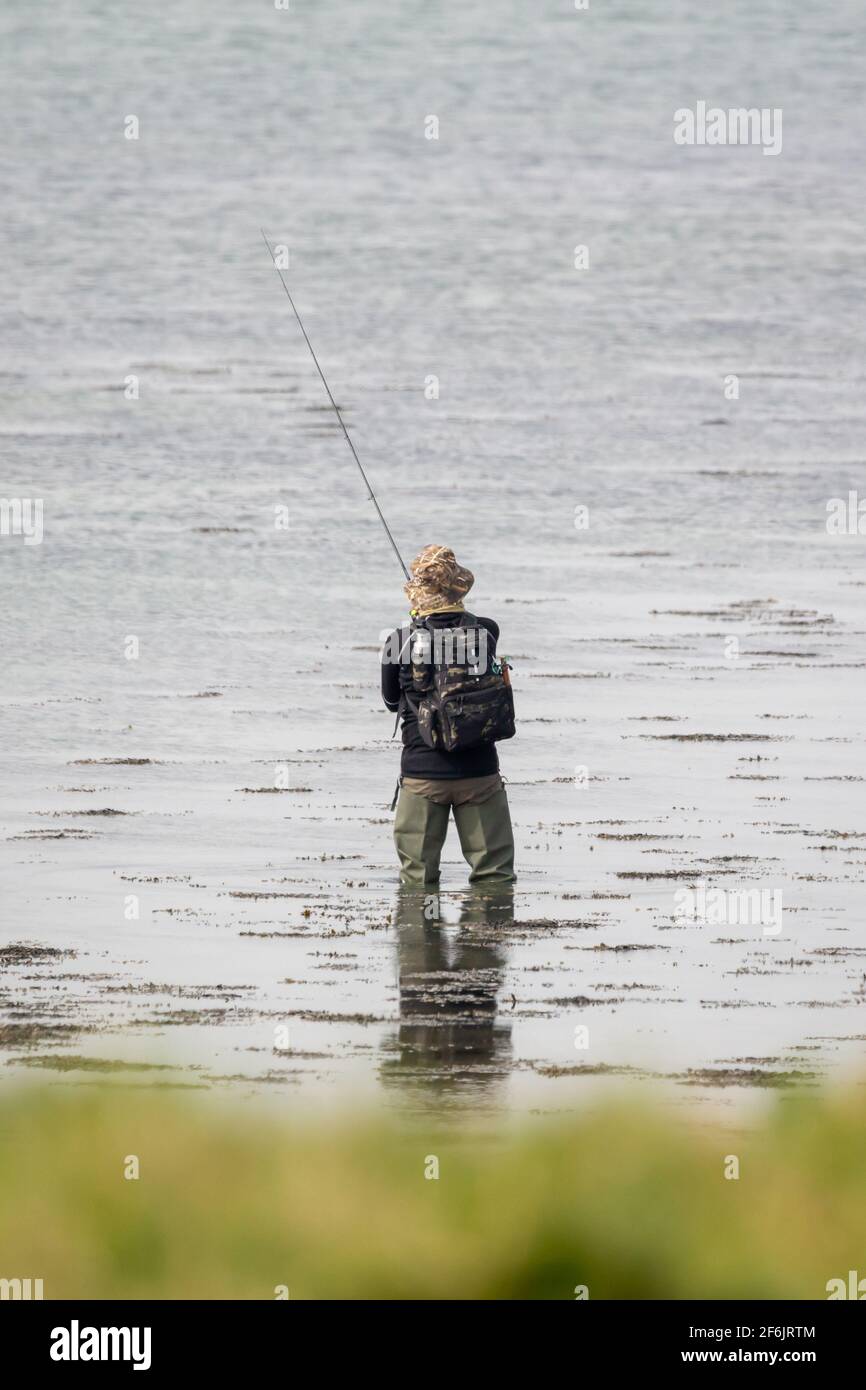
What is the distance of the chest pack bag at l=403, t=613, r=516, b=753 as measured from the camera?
1126cm

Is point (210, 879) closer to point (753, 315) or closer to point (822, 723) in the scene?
point (822, 723)

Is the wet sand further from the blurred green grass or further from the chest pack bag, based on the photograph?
the blurred green grass

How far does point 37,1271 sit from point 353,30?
77.2m

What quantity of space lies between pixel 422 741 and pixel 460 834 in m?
0.62

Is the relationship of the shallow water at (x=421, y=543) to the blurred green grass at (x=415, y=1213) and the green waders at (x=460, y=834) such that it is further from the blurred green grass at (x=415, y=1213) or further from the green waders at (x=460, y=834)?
the blurred green grass at (x=415, y=1213)

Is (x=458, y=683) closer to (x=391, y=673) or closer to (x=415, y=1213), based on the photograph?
(x=391, y=673)

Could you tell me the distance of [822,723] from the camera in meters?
17.2

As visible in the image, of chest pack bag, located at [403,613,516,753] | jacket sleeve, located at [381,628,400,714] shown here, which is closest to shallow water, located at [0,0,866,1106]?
chest pack bag, located at [403,613,516,753]

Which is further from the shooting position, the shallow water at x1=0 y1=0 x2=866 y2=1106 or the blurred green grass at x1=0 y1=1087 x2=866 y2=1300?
the shallow water at x1=0 y1=0 x2=866 y2=1106

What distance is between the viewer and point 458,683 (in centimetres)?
1127

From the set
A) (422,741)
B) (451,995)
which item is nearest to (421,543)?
(422,741)

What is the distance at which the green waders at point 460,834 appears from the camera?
11.7 meters

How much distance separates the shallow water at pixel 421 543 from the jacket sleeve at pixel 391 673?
97 cm

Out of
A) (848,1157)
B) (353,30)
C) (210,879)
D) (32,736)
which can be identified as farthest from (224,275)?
(848,1157)
